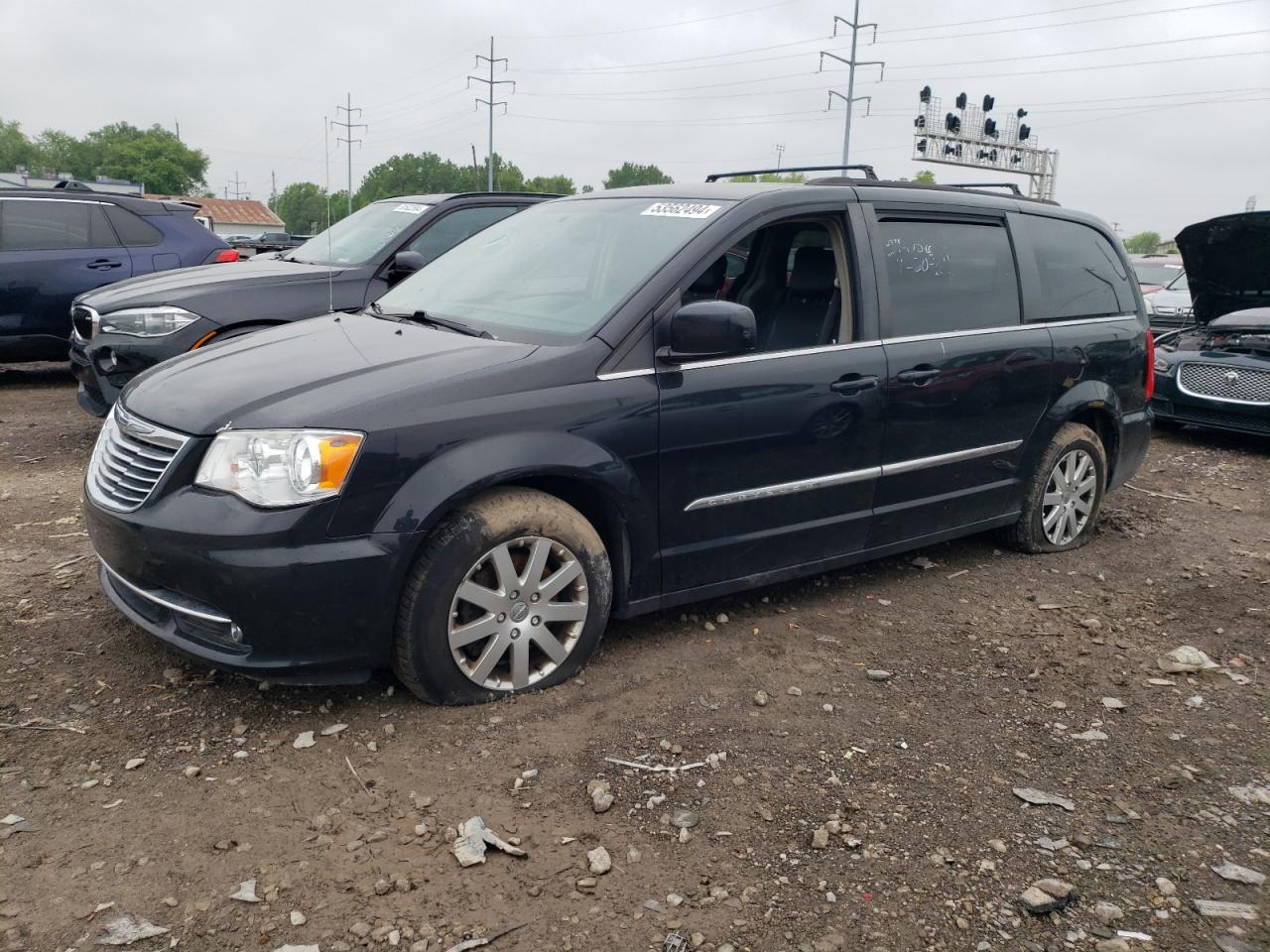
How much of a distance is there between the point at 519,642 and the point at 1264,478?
6.59 m

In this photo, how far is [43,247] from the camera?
9.09 m

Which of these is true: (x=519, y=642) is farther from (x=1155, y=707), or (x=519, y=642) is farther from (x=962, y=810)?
(x=1155, y=707)

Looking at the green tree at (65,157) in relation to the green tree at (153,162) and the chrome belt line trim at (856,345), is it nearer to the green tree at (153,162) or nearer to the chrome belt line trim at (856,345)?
the green tree at (153,162)

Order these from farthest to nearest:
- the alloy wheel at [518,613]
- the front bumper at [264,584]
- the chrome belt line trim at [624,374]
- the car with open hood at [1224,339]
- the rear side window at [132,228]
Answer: the rear side window at [132,228]
the car with open hood at [1224,339]
the chrome belt line trim at [624,374]
the alloy wheel at [518,613]
the front bumper at [264,584]

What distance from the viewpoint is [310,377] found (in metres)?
3.33

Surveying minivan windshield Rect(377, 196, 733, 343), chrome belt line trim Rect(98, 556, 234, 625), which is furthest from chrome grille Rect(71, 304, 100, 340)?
chrome belt line trim Rect(98, 556, 234, 625)

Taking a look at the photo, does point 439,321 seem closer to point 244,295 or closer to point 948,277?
point 948,277

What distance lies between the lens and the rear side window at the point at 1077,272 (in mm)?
5086

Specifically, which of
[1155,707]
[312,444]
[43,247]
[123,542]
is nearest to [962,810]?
[1155,707]

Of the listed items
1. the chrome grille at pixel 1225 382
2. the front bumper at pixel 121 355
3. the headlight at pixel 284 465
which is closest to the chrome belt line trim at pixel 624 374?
the headlight at pixel 284 465

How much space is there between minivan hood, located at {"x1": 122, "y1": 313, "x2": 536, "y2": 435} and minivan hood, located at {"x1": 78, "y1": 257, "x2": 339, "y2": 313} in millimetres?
2802

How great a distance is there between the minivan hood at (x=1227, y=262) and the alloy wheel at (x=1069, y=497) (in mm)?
4009

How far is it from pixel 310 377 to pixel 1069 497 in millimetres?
3965

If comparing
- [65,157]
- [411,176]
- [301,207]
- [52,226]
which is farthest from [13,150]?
[52,226]
